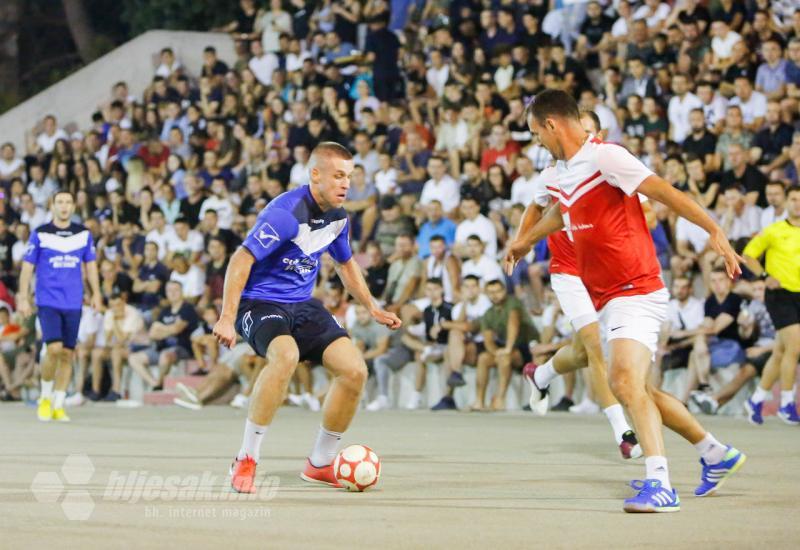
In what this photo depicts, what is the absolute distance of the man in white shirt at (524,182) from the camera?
19375mm

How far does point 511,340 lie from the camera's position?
60.0 ft

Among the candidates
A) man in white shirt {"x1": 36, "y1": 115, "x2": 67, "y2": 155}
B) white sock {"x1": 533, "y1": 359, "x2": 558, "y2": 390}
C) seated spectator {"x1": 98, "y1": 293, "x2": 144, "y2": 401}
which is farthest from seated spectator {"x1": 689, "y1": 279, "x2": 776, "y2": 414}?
man in white shirt {"x1": 36, "y1": 115, "x2": 67, "y2": 155}

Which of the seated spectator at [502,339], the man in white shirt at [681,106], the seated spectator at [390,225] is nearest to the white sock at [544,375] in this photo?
the seated spectator at [502,339]

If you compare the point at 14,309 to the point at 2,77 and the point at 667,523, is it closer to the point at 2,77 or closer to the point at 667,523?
the point at 2,77

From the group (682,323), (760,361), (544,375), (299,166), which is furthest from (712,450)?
(299,166)

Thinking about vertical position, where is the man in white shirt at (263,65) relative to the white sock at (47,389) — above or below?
above

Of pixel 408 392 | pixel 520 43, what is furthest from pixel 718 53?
pixel 408 392

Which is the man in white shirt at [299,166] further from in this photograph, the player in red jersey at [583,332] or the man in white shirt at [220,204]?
the player in red jersey at [583,332]

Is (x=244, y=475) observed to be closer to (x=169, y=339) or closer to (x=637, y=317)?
(x=637, y=317)

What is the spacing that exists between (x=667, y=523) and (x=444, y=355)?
1229cm

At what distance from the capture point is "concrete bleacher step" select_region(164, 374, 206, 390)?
21.5 m

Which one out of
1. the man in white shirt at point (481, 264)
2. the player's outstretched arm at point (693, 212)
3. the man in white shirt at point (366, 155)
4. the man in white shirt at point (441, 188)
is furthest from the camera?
the man in white shirt at point (366, 155)

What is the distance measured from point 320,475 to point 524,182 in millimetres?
10813

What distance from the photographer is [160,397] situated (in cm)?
2192
